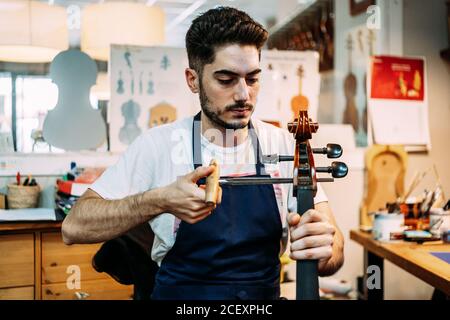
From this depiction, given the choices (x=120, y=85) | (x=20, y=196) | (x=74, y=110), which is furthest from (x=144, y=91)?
(x=20, y=196)

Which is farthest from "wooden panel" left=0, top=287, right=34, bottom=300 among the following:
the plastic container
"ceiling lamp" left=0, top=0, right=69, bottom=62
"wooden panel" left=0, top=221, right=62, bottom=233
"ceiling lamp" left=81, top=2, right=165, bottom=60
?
"ceiling lamp" left=81, top=2, right=165, bottom=60

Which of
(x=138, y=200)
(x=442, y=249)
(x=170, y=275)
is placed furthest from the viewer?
(x=442, y=249)

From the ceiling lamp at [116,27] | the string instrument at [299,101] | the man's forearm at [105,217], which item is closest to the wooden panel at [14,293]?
the man's forearm at [105,217]

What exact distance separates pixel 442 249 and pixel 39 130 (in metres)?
1.27

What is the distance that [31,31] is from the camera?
1.83m

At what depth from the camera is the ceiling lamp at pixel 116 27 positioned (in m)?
1.88

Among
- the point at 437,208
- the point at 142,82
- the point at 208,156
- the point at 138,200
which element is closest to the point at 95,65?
the point at 142,82

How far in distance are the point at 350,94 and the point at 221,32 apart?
140 centimetres

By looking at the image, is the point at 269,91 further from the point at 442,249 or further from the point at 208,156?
the point at 208,156

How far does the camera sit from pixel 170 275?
1.14 metres

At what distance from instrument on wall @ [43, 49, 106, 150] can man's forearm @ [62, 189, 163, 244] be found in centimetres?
69

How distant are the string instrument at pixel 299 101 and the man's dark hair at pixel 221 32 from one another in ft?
3.69

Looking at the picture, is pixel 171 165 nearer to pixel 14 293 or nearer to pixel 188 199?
pixel 188 199

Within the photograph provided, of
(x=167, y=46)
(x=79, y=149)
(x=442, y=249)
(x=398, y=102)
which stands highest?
(x=167, y=46)
